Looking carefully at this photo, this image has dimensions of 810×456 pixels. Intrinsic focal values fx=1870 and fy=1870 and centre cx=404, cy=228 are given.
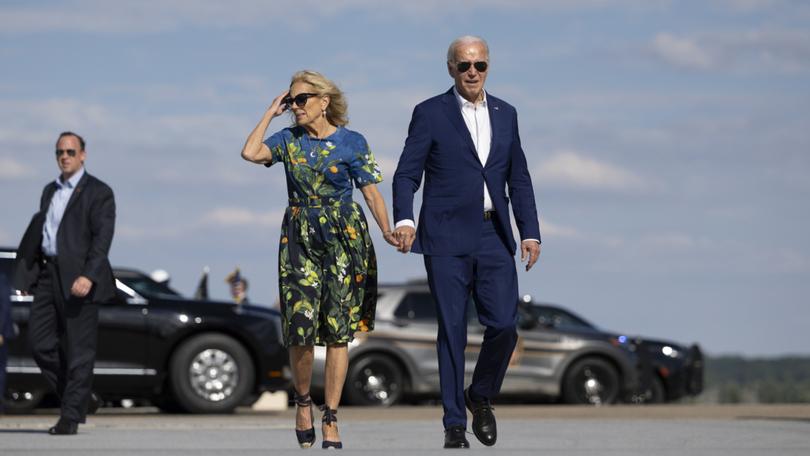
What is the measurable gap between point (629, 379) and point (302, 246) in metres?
14.7

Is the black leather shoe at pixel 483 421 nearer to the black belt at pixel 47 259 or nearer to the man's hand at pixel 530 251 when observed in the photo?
the man's hand at pixel 530 251

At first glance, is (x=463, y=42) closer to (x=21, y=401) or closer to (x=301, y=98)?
(x=301, y=98)

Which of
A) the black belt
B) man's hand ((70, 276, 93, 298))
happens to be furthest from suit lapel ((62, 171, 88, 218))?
man's hand ((70, 276, 93, 298))

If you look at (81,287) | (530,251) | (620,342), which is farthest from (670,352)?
(530,251)

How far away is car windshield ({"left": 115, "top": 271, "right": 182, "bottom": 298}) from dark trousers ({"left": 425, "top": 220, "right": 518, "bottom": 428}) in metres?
8.90

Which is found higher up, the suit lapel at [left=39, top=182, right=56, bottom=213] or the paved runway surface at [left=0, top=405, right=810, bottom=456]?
the suit lapel at [left=39, top=182, right=56, bottom=213]

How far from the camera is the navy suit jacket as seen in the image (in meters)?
9.70

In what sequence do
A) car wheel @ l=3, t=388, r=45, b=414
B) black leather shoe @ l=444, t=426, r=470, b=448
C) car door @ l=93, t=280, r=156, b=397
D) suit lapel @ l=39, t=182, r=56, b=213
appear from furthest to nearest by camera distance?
car wheel @ l=3, t=388, r=45, b=414 < car door @ l=93, t=280, r=156, b=397 < suit lapel @ l=39, t=182, r=56, b=213 < black leather shoe @ l=444, t=426, r=470, b=448

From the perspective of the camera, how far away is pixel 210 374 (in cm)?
1814

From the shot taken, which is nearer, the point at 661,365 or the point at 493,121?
the point at 493,121

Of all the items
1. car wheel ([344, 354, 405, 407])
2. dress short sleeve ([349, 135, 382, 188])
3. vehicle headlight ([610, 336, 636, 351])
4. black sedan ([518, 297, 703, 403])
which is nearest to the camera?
dress short sleeve ([349, 135, 382, 188])

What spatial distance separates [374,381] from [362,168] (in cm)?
1257

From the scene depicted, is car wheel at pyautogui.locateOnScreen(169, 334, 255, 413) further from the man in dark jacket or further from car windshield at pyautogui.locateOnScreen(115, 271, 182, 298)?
the man in dark jacket

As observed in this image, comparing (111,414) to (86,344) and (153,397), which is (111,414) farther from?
(86,344)
